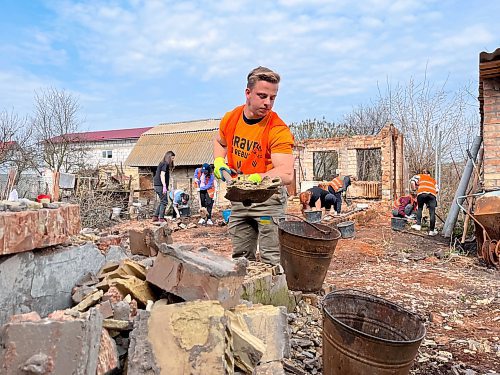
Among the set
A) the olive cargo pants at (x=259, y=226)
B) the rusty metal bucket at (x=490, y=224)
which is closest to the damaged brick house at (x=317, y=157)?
the rusty metal bucket at (x=490, y=224)

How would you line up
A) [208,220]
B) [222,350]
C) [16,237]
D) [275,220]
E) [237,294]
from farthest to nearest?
[208,220], [275,220], [237,294], [16,237], [222,350]

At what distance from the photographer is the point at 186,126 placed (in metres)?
27.2

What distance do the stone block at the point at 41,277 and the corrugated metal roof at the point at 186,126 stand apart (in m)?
22.6

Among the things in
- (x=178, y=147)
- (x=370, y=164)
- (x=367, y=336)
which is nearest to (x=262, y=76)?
(x=367, y=336)

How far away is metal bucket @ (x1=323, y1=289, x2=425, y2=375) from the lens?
221cm

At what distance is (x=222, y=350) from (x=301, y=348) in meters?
1.30

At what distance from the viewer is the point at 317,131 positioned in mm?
23562

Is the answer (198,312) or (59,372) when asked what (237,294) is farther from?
(59,372)

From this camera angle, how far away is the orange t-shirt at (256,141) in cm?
341

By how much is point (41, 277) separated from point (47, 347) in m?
0.98

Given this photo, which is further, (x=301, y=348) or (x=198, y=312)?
(x=301, y=348)

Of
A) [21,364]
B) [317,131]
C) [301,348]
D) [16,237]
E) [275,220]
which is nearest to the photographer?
[21,364]

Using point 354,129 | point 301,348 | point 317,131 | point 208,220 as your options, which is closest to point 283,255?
point 301,348

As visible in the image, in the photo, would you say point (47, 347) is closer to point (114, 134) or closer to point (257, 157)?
point (257, 157)
